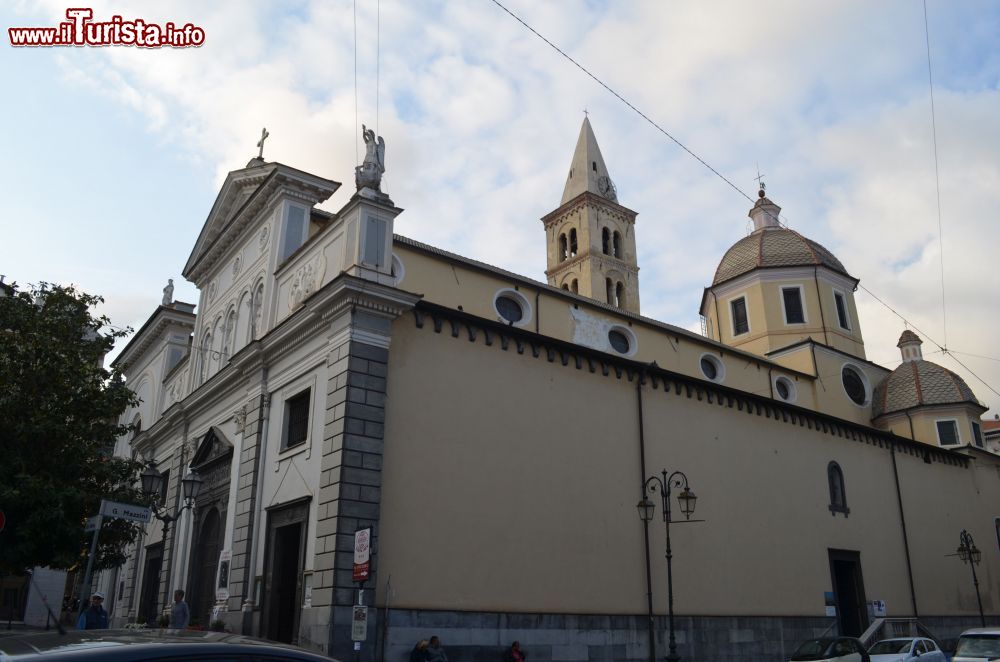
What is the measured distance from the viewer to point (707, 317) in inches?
1425

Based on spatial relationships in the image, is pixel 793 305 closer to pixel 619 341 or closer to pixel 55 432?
pixel 619 341

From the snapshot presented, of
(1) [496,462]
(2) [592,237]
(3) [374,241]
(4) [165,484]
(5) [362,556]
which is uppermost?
(2) [592,237]

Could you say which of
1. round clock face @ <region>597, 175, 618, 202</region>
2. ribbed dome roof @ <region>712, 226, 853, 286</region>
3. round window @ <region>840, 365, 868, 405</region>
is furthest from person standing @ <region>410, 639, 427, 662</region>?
round clock face @ <region>597, 175, 618, 202</region>

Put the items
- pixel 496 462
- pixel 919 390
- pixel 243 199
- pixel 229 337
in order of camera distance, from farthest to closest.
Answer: pixel 919 390 < pixel 243 199 < pixel 229 337 < pixel 496 462

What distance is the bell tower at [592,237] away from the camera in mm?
53209

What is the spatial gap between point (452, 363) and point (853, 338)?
23.1 meters

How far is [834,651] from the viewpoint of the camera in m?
16.6

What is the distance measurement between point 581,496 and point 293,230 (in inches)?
391

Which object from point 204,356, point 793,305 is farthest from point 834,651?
point 793,305

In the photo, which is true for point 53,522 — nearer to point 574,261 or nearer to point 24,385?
point 24,385

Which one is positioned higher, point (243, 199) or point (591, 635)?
point (243, 199)

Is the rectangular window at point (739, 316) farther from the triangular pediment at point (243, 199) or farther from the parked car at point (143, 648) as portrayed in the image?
the parked car at point (143, 648)

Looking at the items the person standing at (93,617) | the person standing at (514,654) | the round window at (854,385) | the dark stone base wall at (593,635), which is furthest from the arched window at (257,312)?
the round window at (854,385)

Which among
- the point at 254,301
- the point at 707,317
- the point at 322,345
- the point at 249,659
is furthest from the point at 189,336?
the point at 249,659
